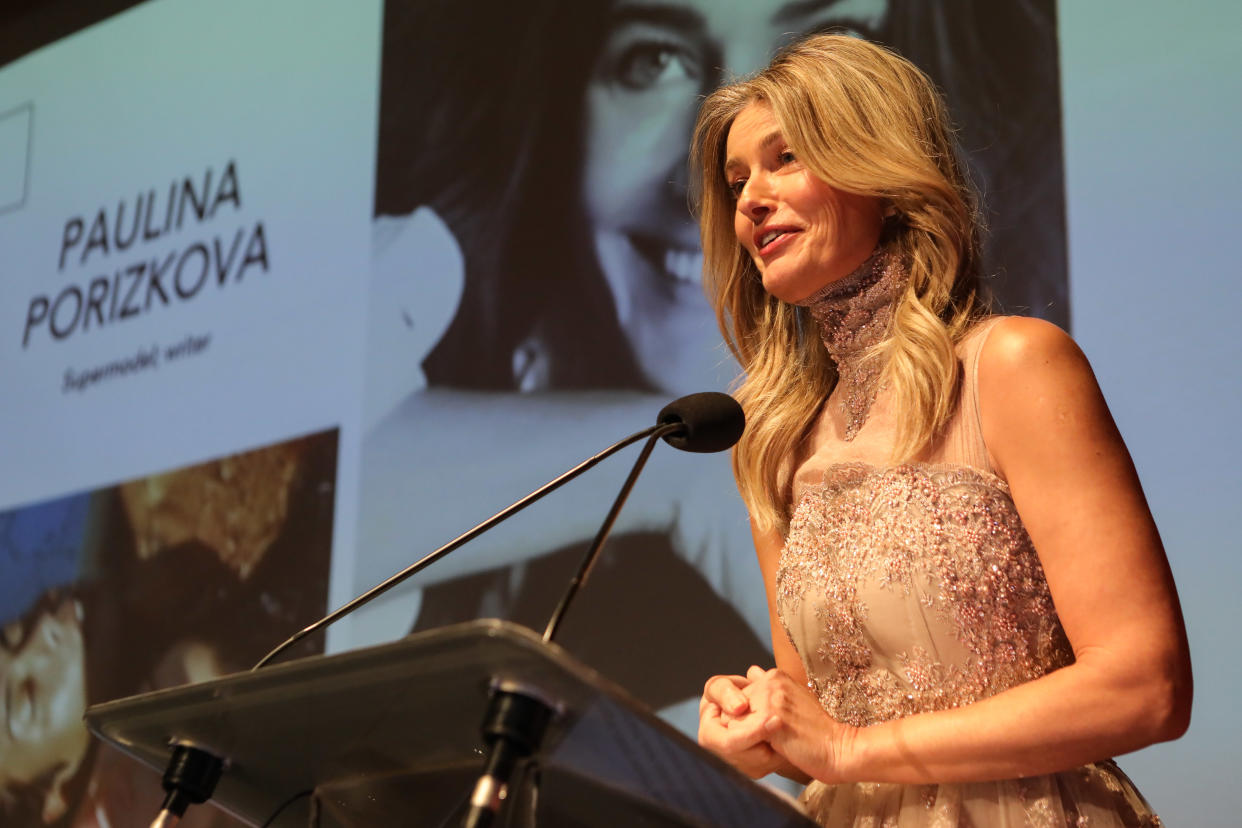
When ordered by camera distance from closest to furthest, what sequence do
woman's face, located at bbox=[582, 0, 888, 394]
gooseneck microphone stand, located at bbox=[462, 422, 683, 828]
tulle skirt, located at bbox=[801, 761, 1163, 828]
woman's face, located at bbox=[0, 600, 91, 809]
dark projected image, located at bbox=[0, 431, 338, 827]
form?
gooseneck microphone stand, located at bbox=[462, 422, 683, 828] → tulle skirt, located at bbox=[801, 761, 1163, 828] → woman's face, located at bbox=[582, 0, 888, 394] → dark projected image, located at bbox=[0, 431, 338, 827] → woman's face, located at bbox=[0, 600, 91, 809]

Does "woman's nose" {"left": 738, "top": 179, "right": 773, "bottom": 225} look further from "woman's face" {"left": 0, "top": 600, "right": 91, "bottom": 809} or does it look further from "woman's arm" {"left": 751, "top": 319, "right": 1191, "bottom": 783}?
"woman's face" {"left": 0, "top": 600, "right": 91, "bottom": 809}

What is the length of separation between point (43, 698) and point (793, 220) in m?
2.88

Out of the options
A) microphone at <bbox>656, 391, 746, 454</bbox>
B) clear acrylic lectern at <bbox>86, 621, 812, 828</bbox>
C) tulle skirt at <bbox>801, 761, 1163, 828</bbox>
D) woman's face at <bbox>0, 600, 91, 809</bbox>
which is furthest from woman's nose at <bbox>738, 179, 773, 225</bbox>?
woman's face at <bbox>0, 600, 91, 809</bbox>

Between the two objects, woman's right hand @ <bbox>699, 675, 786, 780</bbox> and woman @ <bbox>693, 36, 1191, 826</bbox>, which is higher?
woman @ <bbox>693, 36, 1191, 826</bbox>

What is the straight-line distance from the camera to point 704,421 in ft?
4.75

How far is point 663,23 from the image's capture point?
3.16 metres

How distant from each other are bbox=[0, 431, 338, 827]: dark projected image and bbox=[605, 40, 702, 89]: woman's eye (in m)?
1.15

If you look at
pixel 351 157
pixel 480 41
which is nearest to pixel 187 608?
pixel 351 157

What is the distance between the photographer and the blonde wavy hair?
169cm

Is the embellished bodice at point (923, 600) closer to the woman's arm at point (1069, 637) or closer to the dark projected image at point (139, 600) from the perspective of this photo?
the woman's arm at point (1069, 637)

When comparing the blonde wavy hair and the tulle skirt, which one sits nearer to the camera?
the tulle skirt

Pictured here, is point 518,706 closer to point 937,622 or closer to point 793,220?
point 937,622

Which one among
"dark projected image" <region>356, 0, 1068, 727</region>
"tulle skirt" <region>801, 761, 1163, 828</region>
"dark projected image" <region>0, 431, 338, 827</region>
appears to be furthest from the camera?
"dark projected image" <region>0, 431, 338, 827</region>

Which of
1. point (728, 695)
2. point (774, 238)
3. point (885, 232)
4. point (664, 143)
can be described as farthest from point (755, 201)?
point (664, 143)
